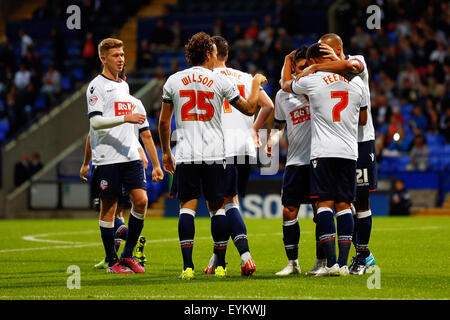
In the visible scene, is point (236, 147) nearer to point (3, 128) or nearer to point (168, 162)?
point (168, 162)

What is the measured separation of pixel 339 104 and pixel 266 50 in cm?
1820

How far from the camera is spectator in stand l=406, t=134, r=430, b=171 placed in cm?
2228

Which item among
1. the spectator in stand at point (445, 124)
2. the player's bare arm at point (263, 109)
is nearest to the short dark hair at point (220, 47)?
the player's bare arm at point (263, 109)

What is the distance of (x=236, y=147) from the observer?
8.90 meters

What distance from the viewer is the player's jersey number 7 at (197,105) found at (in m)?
8.12

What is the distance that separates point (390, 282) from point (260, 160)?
15.5 m

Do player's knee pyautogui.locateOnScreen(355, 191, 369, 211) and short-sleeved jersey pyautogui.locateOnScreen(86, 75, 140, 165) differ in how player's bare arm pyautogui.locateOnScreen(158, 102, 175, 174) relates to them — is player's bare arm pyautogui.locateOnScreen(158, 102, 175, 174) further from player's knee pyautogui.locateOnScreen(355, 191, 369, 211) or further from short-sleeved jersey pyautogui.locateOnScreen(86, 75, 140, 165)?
player's knee pyautogui.locateOnScreen(355, 191, 369, 211)

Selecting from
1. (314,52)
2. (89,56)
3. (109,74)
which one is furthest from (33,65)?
(314,52)

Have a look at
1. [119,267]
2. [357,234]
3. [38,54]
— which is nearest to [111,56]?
[119,267]

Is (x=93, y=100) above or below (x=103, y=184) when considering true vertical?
above

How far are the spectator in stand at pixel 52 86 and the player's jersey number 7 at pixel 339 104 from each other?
67.6ft
